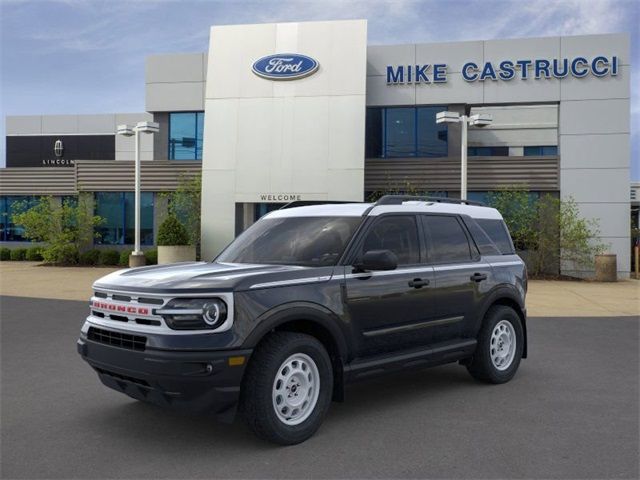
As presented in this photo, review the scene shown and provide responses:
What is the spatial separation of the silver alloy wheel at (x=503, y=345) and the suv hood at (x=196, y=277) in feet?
9.03

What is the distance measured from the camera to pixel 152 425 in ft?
16.7

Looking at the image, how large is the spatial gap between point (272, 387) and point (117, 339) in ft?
4.10

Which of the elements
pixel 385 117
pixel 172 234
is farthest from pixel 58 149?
pixel 385 117

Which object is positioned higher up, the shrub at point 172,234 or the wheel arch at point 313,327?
the shrub at point 172,234

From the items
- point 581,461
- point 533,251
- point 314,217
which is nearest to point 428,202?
point 314,217

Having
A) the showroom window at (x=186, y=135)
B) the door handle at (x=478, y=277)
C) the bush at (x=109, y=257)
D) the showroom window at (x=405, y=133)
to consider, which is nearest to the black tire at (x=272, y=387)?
the door handle at (x=478, y=277)

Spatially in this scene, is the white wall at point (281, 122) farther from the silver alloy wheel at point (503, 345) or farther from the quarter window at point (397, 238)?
the quarter window at point (397, 238)

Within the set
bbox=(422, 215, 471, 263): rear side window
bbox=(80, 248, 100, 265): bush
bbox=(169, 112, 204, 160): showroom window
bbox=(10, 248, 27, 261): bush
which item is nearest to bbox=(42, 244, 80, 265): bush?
bbox=(80, 248, 100, 265): bush

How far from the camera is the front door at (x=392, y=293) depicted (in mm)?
5133

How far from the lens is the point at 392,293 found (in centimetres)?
539

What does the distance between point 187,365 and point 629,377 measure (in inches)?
208

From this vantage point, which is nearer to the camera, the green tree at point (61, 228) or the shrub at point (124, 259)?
the shrub at point (124, 259)

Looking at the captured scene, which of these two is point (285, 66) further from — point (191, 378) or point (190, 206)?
point (191, 378)

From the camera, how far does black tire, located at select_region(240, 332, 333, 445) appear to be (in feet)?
14.5
